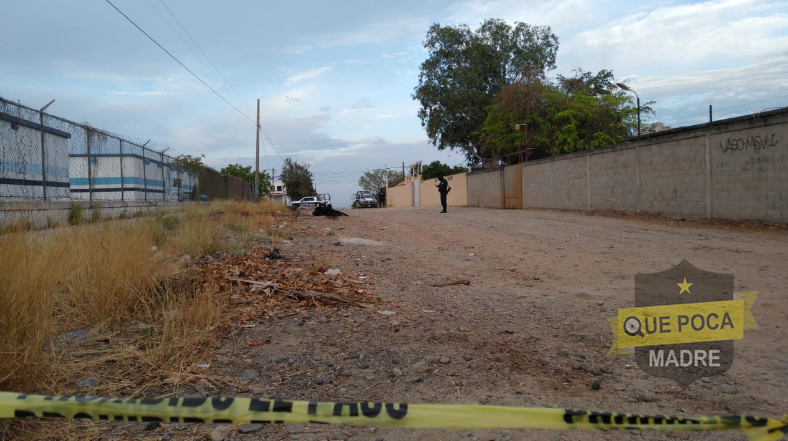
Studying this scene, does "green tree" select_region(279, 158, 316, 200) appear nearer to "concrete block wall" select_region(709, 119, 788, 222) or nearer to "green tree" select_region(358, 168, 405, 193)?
"green tree" select_region(358, 168, 405, 193)

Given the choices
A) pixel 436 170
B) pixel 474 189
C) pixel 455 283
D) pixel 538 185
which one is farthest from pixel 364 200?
pixel 455 283

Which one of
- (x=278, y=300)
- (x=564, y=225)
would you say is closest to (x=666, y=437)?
(x=278, y=300)

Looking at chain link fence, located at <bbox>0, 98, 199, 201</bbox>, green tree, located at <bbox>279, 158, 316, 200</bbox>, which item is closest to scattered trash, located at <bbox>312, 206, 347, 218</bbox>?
chain link fence, located at <bbox>0, 98, 199, 201</bbox>

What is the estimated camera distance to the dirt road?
2729 mm

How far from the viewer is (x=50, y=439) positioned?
2293mm

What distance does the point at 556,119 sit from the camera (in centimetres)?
2667

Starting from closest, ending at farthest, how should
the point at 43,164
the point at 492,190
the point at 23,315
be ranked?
the point at 23,315
the point at 43,164
the point at 492,190

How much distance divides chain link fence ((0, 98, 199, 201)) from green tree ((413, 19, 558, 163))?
23993 mm

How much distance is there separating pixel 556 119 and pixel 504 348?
1001 inches

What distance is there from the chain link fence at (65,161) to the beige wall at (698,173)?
612 inches

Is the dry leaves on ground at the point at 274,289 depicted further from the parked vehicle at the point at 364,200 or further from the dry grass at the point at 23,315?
the parked vehicle at the point at 364,200

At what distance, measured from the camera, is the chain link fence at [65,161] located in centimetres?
850

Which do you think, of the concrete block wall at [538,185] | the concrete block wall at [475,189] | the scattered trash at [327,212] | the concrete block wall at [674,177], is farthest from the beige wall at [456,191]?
the concrete block wall at [674,177]

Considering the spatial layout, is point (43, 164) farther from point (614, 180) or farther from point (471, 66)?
point (471, 66)
